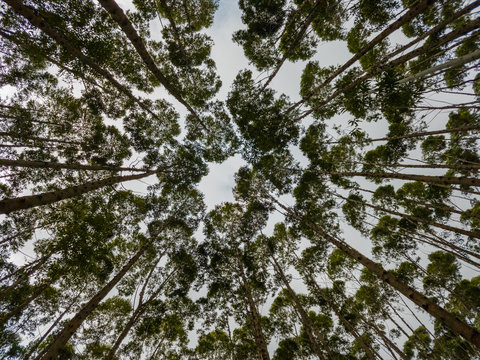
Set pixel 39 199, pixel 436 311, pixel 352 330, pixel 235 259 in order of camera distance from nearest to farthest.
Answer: pixel 436 311 < pixel 39 199 < pixel 352 330 < pixel 235 259

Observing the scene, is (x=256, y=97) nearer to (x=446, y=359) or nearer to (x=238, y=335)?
(x=238, y=335)

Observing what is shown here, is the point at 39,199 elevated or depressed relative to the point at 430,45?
depressed

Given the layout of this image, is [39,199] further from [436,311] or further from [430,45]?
[430,45]

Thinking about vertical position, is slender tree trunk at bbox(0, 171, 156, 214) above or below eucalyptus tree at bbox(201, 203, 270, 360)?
below

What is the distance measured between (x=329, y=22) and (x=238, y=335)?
77.6 ft

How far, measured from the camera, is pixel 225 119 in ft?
44.1

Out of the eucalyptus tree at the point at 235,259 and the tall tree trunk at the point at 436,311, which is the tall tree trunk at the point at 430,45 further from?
the eucalyptus tree at the point at 235,259

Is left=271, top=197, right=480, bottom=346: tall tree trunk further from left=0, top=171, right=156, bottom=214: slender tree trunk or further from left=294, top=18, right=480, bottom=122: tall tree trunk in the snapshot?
left=0, top=171, right=156, bottom=214: slender tree trunk

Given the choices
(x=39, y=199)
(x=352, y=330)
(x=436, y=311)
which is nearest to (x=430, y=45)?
(x=436, y=311)

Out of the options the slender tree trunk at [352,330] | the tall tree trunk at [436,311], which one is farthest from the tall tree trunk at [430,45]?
the slender tree trunk at [352,330]

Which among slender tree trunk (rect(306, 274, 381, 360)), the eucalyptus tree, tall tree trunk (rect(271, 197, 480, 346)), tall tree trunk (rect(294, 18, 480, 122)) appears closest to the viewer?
tall tree trunk (rect(271, 197, 480, 346))

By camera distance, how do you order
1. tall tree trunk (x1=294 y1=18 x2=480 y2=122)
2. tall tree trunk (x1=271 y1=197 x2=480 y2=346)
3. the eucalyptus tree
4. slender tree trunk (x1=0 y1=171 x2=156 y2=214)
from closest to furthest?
tall tree trunk (x1=271 y1=197 x2=480 y2=346)
slender tree trunk (x1=0 y1=171 x2=156 y2=214)
tall tree trunk (x1=294 y1=18 x2=480 y2=122)
the eucalyptus tree

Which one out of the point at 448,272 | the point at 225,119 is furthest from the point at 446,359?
the point at 225,119

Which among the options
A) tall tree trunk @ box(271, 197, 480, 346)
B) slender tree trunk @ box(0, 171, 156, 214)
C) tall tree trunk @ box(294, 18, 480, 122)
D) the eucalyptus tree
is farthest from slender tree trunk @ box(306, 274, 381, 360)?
slender tree trunk @ box(0, 171, 156, 214)
